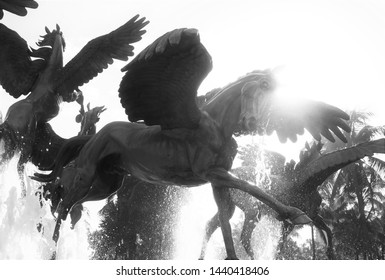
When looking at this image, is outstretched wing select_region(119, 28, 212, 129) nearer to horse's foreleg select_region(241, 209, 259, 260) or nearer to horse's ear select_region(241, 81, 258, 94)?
horse's ear select_region(241, 81, 258, 94)

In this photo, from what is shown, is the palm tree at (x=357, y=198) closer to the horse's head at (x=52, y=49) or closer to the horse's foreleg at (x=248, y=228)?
the horse's foreleg at (x=248, y=228)

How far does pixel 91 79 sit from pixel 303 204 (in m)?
9.75

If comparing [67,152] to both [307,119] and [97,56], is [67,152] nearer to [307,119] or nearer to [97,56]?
[97,56]

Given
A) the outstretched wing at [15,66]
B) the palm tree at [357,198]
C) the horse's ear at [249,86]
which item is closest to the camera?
the horse's ear at [249,86]

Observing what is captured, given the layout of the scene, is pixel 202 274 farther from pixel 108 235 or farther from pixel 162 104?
pixel 108 235

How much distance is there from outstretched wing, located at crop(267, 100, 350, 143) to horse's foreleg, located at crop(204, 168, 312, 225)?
1069 mm

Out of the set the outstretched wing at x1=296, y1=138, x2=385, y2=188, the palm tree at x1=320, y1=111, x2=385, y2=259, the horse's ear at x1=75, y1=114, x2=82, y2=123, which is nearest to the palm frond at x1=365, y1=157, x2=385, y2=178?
the palm tree at x1=320, y1=111, x2=385, y2=259

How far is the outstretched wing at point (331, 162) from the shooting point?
42.6 ft

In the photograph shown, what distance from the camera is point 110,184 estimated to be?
231 inches

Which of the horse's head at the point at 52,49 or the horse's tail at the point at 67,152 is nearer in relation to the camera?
the horse's tail at the point at 67,152

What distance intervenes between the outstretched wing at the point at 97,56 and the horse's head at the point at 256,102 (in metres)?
2.46

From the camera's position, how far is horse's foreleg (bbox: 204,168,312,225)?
4258 millimetres

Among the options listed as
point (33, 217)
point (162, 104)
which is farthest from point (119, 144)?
point (33, 217)

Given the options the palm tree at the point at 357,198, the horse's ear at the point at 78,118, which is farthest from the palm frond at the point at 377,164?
the horse's ear at the point at 78,118
